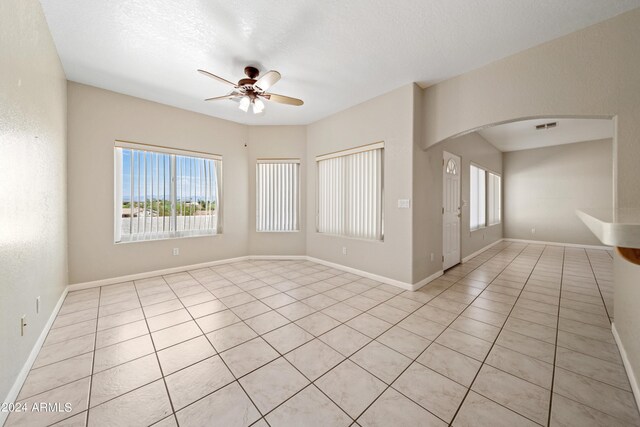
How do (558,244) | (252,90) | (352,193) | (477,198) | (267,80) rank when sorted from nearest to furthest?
(267,80) < (252,90) < (352,193) < (477,198) < (558,244)

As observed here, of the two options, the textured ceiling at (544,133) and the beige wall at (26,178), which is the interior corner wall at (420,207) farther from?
the beige wall at (26,178)

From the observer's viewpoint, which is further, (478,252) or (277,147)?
(478,252)

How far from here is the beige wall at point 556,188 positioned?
20.1ft

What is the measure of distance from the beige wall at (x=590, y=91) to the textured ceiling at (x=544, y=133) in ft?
7.97

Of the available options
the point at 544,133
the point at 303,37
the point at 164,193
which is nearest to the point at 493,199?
the point at 544,133

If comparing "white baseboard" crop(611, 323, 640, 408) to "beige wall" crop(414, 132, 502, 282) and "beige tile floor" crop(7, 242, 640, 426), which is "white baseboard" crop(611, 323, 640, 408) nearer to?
"beige tile floor" crop(7, 242, 640, 426)

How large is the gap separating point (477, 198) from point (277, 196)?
488 centimetres

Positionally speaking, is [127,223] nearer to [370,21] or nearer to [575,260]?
[370,21]

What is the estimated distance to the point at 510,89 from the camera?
266 cm

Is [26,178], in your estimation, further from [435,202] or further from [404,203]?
[435,202]

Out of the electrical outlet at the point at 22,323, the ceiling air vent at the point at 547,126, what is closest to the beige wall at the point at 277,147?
the electrical outlet at the point at 22,323

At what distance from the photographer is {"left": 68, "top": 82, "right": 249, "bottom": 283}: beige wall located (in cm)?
323

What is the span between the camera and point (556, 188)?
6707mm

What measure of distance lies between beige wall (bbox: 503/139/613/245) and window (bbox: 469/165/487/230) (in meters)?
2.07
